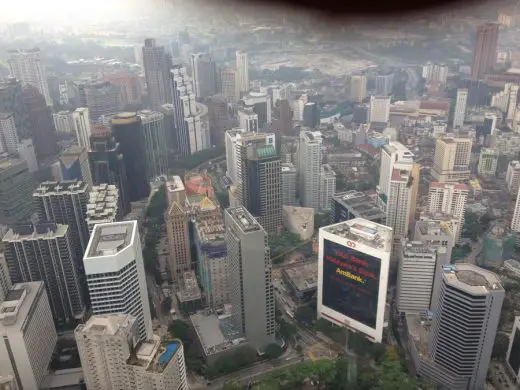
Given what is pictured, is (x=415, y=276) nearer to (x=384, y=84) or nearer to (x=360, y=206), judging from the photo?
(x=360, y=206)

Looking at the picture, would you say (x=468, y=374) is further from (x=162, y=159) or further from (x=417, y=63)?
(x=417, y=63)

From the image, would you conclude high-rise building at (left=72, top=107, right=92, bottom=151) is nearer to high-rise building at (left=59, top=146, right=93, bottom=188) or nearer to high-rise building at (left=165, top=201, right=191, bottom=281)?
high-rise building at (left=59, top=146, right=93, bottom=188)

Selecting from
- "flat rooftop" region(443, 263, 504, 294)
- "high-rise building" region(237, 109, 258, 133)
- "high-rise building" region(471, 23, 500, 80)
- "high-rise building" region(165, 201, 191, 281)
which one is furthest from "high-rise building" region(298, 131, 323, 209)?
"high-rise building" region(471, 23, 500, 80)

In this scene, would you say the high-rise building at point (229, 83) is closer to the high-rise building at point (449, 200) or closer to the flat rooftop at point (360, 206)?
the flat rooftop at point (360, 206)

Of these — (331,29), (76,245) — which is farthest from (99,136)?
(331,29)

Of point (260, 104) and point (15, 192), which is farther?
point (260, 104)

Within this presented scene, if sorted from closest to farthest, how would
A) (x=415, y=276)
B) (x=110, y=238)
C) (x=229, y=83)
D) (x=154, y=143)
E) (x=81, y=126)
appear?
(x=110, y=238) → (x=415, y=276) → (x=154, y=143) → (x=81, y=126) → (x=229, y=83)

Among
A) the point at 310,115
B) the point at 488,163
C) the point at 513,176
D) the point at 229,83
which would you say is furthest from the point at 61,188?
the point at 488,163
